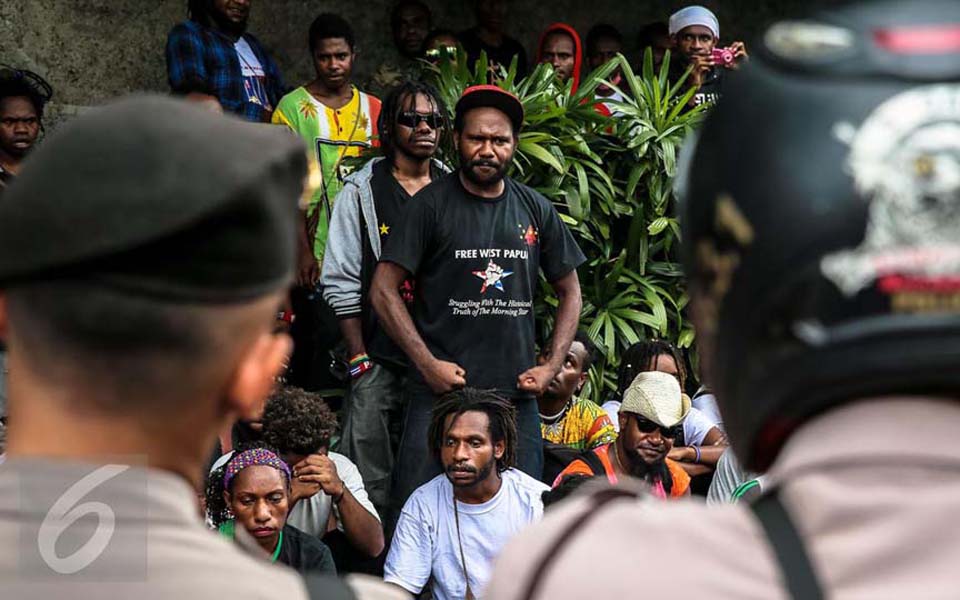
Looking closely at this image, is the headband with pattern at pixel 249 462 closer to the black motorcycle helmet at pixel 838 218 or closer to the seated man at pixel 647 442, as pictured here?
the seated man at pixel 647 442

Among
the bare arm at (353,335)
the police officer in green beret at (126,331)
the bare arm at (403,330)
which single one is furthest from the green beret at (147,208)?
the bare arm at (353,335)

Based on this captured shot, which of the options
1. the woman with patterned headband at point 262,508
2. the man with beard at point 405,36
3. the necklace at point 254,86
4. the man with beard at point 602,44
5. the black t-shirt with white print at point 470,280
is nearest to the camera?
the woman with patterned headband at point 262,508

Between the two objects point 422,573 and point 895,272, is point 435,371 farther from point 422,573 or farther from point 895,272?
point 895,272

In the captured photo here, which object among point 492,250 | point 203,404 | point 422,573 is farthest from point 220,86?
point 203,404

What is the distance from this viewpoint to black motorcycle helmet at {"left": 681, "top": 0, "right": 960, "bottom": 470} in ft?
4.04

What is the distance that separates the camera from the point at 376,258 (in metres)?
7.02

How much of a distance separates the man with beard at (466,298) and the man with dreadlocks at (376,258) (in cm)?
17

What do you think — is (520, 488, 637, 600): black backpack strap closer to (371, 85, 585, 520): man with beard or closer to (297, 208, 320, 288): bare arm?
(371, 85, 585, 520): man with beard

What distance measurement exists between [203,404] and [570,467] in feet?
16.3

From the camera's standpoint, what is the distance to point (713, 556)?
124 cm

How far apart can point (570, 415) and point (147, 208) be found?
597cm

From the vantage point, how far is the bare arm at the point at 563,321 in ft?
22.4

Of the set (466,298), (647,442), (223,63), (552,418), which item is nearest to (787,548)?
(647,442)

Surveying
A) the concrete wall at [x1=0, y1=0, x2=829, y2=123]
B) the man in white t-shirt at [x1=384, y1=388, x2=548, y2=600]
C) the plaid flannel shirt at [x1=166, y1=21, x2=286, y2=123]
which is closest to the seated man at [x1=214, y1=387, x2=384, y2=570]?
the man in white t-shirt at [x1=384, y1=388, x2=548, y2=600]
